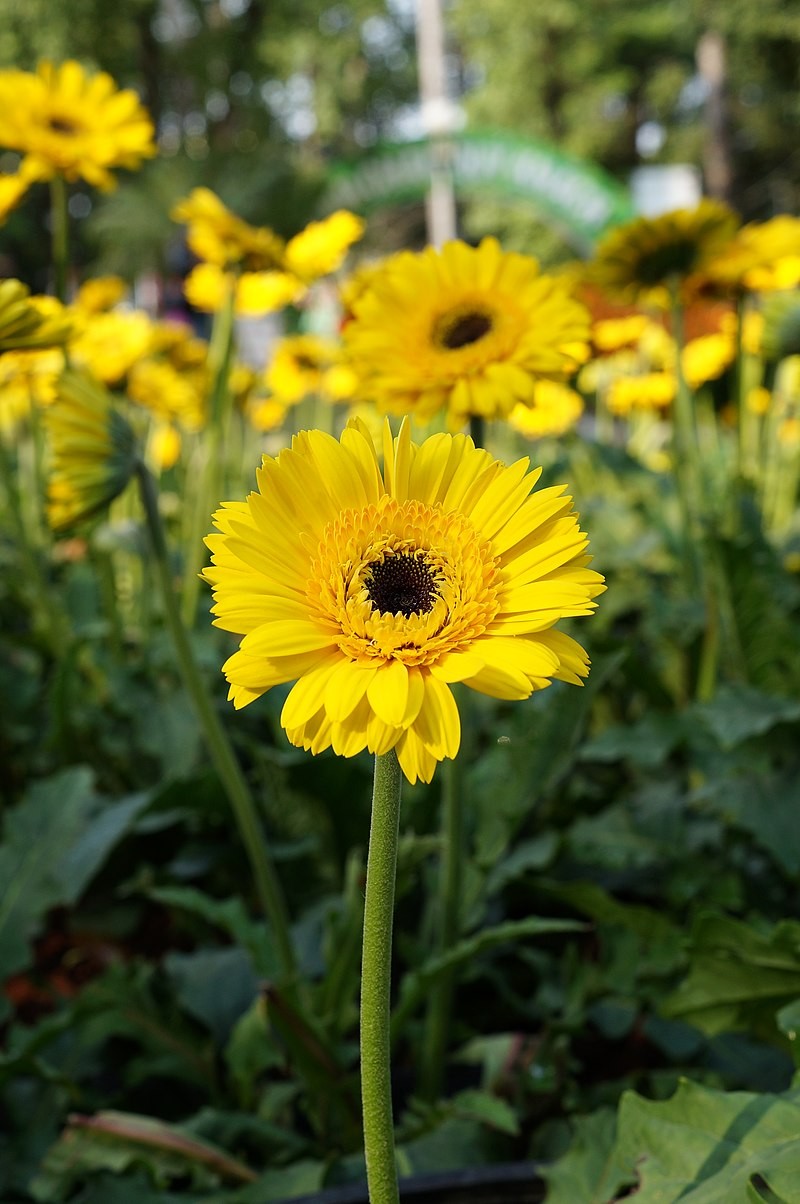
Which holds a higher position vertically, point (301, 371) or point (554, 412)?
point (301, 371)

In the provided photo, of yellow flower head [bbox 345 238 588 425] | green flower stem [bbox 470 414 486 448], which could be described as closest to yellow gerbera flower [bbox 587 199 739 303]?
yellow flower head [bbox 345 238 588 425]

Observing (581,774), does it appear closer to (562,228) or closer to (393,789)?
(393,789)

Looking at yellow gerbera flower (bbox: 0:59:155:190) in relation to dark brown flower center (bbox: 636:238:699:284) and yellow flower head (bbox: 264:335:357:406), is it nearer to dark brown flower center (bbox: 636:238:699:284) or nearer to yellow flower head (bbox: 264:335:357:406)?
dark brown flower center (bbox: 636:238:699:284)

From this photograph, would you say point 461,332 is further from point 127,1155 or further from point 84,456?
point 127,1155

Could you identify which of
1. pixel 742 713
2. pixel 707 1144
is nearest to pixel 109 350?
pixel 742 713

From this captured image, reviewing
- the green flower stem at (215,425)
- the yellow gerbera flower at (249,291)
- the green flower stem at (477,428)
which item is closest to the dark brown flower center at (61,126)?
the yellow gerbera flower at (249,291)

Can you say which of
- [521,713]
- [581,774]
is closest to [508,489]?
[521,713]
